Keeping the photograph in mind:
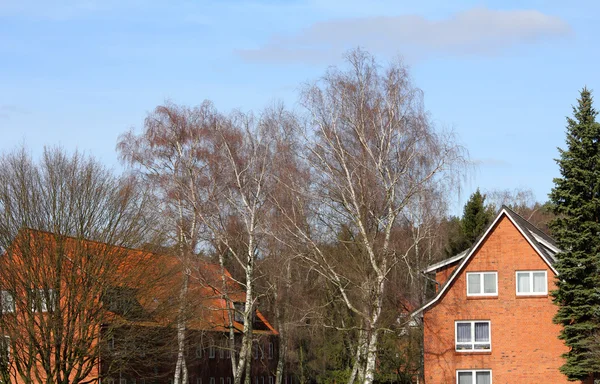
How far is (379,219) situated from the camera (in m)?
36.9

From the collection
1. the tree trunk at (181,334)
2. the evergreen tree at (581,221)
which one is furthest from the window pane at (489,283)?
the tree trunk at (181,334)

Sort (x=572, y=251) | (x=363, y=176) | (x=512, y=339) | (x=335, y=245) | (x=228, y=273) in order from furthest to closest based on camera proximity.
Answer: (x=228, y=273)
(x=335, y=245)
(x=512, y=339)
(x=363, y=176)
(x=572, y=251)

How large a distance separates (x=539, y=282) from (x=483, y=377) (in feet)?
16.3

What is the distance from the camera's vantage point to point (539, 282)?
3881 centimetres

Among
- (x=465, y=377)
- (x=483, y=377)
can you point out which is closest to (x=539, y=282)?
(x=483, y=377)

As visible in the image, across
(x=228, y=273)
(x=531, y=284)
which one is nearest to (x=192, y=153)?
(x=228, y=273)

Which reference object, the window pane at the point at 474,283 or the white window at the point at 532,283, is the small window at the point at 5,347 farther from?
the white window at the point at 532,283

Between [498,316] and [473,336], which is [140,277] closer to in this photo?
[473,336]

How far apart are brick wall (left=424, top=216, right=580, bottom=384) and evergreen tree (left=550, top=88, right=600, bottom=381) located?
4.33 metres

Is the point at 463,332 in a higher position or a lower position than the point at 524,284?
lower

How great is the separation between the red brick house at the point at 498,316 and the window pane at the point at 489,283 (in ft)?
0.15

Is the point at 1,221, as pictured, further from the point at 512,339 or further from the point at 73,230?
the point at 512,339

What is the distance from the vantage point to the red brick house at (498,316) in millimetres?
38219

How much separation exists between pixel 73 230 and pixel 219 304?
18.3 m
